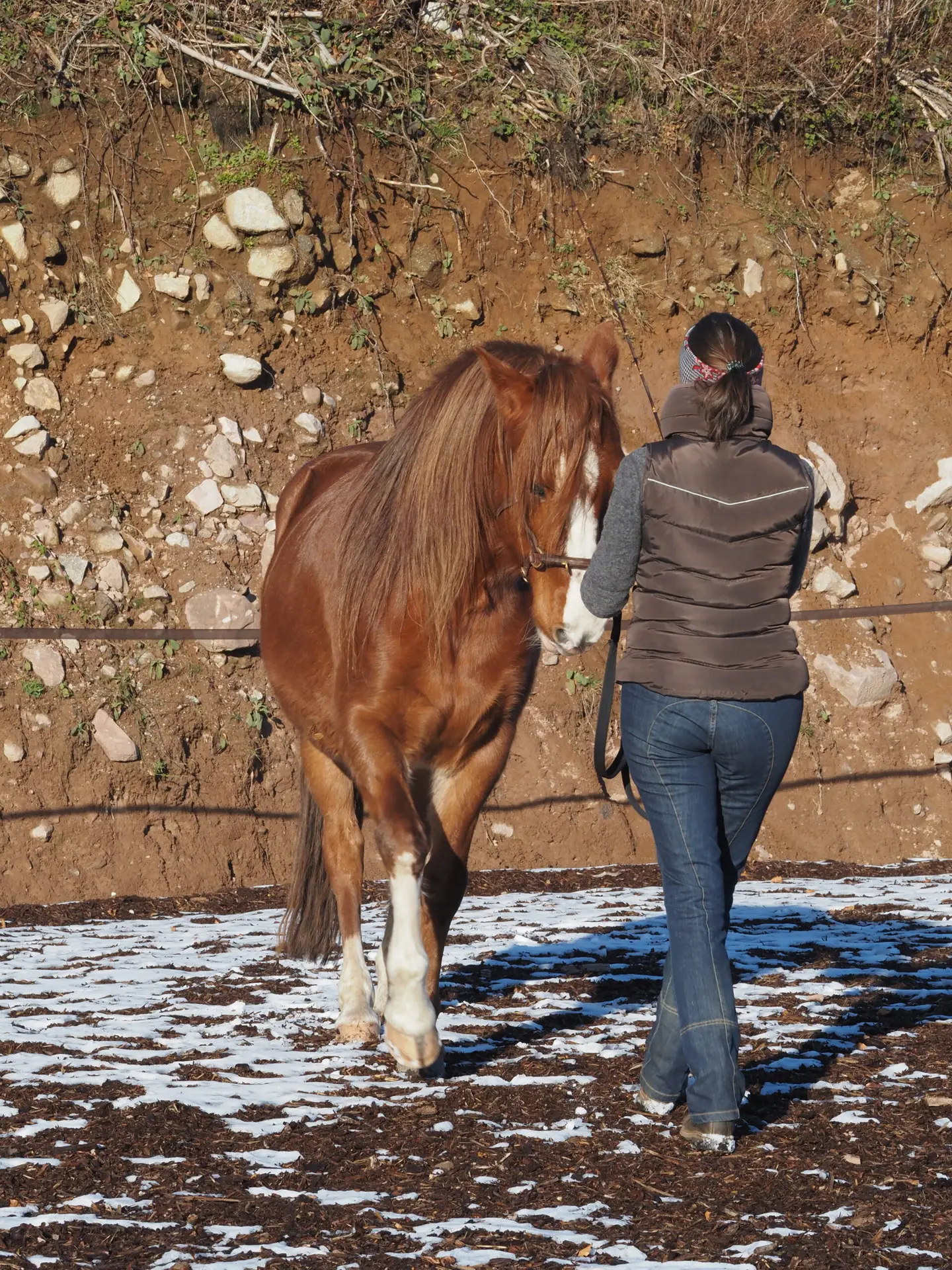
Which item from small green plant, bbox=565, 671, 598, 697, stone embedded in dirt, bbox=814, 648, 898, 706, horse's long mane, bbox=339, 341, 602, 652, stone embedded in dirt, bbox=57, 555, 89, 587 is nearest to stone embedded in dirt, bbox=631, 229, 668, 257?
stone embedded in dirt, bbox=814, 648, 898, 706

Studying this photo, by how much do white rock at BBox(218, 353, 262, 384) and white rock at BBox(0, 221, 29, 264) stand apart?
1.52 m

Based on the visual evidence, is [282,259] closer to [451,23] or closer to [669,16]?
[451,23]

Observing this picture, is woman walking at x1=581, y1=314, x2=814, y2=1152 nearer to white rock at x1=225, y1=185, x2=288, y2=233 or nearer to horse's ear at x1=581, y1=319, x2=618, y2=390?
horse's ear at x1=581, y1=319, x2=618, y2=390

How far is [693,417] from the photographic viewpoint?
3.18m

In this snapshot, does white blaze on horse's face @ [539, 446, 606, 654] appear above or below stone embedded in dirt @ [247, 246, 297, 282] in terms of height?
below

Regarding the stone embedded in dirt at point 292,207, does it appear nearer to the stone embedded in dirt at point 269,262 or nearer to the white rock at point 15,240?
the stone embedded in dirt at point 269,262

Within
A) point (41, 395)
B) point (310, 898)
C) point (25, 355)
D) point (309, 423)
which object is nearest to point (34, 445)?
point (41, 395)

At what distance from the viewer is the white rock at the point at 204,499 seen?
9.24m

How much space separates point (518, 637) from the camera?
4250 millimetres

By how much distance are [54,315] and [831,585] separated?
5.96 meters

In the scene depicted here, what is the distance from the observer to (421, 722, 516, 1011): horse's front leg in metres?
4.32

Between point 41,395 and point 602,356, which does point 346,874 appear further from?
point 41,395

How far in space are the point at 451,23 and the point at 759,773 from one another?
899cm

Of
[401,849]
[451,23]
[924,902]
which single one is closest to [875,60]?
[451,23]
